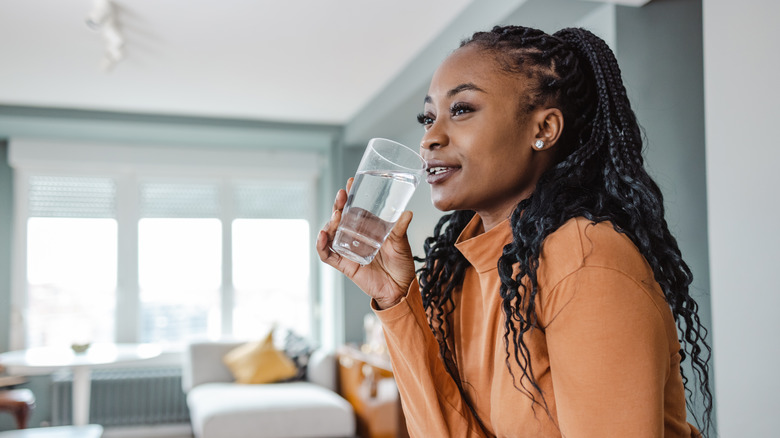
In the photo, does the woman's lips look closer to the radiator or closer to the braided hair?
the braided hair

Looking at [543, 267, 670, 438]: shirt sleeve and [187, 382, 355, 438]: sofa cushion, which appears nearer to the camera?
[543, 267, 670, 438]: shirt sleeve

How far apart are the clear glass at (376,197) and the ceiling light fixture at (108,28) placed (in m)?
2.30

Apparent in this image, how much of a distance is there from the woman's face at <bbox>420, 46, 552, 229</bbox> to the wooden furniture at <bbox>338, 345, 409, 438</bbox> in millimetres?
2684

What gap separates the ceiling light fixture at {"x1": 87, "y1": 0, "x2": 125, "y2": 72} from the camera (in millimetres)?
2863

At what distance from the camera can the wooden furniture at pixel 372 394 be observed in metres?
3.65

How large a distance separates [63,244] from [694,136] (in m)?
4.87

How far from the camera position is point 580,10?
7.96ft

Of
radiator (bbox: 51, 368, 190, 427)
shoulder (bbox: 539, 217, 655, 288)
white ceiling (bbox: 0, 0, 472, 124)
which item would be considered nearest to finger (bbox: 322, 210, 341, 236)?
shoulder (bbox: 539, 217, 655, 288)

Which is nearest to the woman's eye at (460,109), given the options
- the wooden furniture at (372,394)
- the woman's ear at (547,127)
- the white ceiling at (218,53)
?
the woman's ear at (547,127)

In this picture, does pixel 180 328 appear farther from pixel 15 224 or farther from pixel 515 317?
pixel 515 317

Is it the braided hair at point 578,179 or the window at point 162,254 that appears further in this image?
the window at point 162,254

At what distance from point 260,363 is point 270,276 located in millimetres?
1181

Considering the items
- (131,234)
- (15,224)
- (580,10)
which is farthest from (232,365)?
(580,10)

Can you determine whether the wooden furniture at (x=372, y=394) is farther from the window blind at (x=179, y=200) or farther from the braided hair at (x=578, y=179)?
the braided hair at (x=578, y=179)
